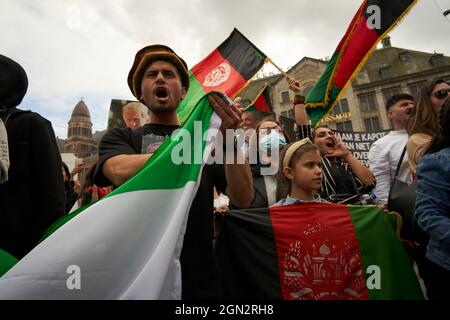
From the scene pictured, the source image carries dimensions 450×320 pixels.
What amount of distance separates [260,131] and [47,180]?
8.57 feet

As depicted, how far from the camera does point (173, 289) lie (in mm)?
1272

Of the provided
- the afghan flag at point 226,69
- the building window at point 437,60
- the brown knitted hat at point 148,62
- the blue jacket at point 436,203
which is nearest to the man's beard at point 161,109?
the brown knitted hat at point 148,62

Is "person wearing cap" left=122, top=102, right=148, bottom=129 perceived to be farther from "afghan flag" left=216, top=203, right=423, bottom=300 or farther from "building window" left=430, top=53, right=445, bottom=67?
"building window" left=430, top=53, right=445, bottom=67

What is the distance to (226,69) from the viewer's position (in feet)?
21.5

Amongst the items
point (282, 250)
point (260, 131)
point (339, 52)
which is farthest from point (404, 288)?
point (339, 52)

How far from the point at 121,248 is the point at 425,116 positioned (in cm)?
275

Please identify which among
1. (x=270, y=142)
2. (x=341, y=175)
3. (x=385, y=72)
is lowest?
(x=341, y=175)

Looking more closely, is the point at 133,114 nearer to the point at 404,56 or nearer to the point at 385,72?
the point at 385,72

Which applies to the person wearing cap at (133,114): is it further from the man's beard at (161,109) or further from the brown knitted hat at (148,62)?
the man's beard at (161,109)

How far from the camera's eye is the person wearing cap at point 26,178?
1524mm

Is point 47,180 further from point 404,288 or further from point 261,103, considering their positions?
point 261,103

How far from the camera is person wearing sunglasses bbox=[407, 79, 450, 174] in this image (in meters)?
2.54

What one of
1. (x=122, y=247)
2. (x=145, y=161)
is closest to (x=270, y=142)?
(x=145, y=161)

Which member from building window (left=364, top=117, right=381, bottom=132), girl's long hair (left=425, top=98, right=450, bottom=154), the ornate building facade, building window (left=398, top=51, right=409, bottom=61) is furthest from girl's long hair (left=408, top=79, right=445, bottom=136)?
building window (left=398, top=51, right=409, bottom=61)
